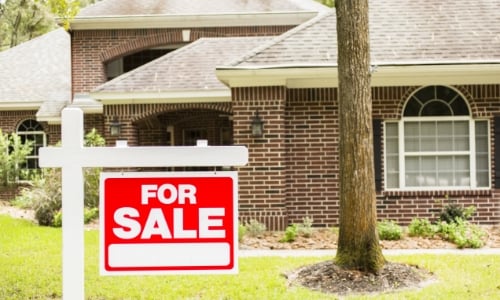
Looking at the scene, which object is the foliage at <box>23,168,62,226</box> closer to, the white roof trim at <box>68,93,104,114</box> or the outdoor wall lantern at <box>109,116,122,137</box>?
the outdoor wall lantern at <box>109,116,122,137</box>

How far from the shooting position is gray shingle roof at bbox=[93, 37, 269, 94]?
1478cm

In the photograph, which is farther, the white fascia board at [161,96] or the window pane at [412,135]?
the white fascia board at [161,96]

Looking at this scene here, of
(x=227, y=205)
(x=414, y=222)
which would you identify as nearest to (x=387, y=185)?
(x=414, y=222)

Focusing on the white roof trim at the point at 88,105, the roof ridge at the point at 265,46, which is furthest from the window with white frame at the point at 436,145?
the white roof trim at the point at 88,105

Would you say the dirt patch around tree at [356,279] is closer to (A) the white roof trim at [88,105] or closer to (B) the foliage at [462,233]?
(B) the foliage at [462,233]

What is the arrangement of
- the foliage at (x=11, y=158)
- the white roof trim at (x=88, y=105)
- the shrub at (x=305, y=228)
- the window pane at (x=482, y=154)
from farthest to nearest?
1. the foliage at (x=11, y=158)
2. the white roof trim at (x=88, y=105)
3. the window pane at (x=482, y=154)
4. the shrub at (x=305, y=228)

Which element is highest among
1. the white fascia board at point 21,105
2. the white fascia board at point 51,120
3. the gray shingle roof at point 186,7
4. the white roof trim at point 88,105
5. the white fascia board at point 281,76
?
the gray shingle roof at point 186,7

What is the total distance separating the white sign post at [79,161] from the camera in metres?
2.39

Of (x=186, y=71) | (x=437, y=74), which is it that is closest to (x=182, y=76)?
(x=186, y=71)

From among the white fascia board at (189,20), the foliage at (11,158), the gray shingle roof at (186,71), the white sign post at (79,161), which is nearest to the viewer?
the white sign post at (79,161)

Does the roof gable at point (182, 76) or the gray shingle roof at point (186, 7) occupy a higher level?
the gray shingle roof at point (186, 7)

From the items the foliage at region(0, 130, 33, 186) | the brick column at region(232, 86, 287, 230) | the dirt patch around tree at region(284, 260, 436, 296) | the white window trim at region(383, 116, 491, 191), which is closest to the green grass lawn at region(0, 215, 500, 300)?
the dirt patch around tree at region(284, 260, 436, 296)

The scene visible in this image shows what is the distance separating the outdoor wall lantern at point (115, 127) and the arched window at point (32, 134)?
22.7 ft

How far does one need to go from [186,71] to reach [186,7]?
5349 mm
